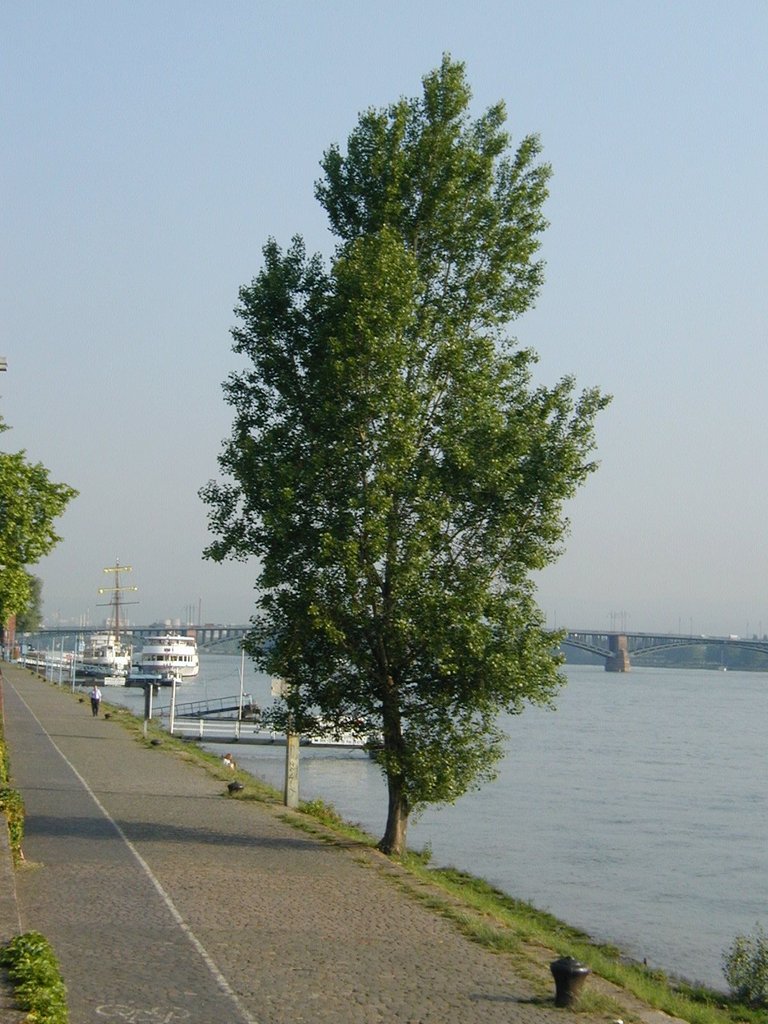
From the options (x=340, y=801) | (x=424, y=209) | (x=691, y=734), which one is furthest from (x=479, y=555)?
(x=691, y=734)

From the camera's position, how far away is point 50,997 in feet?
32.7

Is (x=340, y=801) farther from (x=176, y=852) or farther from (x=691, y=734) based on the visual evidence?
(x=691, y=734)

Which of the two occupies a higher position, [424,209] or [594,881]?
[424,209]

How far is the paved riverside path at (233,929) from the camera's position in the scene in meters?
11.7

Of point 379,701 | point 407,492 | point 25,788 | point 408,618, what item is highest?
point 407,492

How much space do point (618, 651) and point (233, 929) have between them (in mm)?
152399

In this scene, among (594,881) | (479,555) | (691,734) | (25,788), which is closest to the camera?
(479,555)

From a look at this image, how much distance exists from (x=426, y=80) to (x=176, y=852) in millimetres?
13627

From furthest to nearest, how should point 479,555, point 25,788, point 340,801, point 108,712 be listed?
1. point 108,712
2. point 340,801
3. point 25,788
4. point 479,555

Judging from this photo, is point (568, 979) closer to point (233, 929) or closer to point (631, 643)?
point (233, 929)

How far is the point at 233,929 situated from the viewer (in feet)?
47.8

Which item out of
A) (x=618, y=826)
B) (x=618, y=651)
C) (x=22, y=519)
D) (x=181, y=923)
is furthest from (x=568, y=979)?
(x=618, y=651)

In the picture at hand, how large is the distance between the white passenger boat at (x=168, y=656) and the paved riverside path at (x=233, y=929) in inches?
4588

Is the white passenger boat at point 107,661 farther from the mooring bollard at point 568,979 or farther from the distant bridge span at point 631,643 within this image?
the mooring bollard at point 568,979
